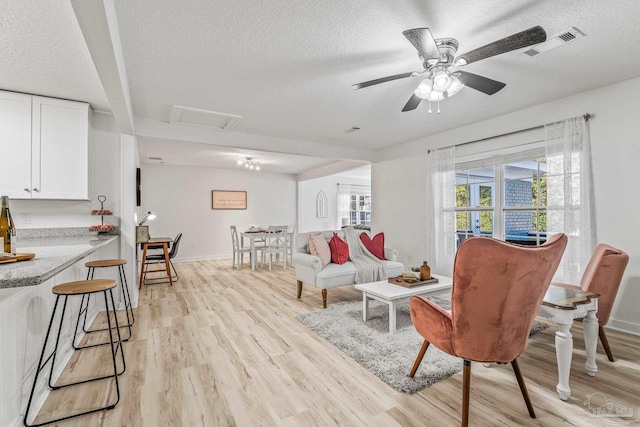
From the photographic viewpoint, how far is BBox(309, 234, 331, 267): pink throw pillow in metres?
3.75

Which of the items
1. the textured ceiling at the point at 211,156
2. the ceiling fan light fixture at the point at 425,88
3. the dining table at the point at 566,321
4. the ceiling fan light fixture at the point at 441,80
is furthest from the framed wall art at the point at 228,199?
the dining table at the point at 566,321

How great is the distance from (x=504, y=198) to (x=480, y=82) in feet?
7.96

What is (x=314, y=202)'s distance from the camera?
8.99m

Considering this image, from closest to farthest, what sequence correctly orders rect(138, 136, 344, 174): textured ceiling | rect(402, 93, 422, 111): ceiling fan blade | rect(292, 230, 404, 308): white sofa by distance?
1. rect(402, 93, 422, 111): ceiling fan blade
2. rect(292, 230, 404, 308): white sofa
3. rect(138, 136, 344, 174): textured ceiling

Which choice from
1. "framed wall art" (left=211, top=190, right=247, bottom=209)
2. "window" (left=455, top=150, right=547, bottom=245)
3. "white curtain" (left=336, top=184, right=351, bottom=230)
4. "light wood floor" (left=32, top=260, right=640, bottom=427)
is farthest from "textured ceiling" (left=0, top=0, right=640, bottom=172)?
"white curtain" (left=336, top=184, right=351, bottom=230)

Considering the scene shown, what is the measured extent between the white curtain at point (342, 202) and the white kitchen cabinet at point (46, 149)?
694cm

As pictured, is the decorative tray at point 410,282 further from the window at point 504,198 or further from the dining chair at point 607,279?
the window at point 504,198

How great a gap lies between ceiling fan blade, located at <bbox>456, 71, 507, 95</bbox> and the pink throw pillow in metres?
2.38

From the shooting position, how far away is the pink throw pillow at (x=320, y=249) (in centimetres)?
375

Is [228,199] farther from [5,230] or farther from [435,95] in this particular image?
[435,95]

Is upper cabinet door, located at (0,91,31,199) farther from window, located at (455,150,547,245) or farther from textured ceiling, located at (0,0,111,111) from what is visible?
window, located at (455,150,547,245)

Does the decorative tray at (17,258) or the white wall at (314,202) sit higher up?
the white wall at (314,202)

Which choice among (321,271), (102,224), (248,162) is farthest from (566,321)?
(248,162)

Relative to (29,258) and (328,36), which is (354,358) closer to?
(29,258)
